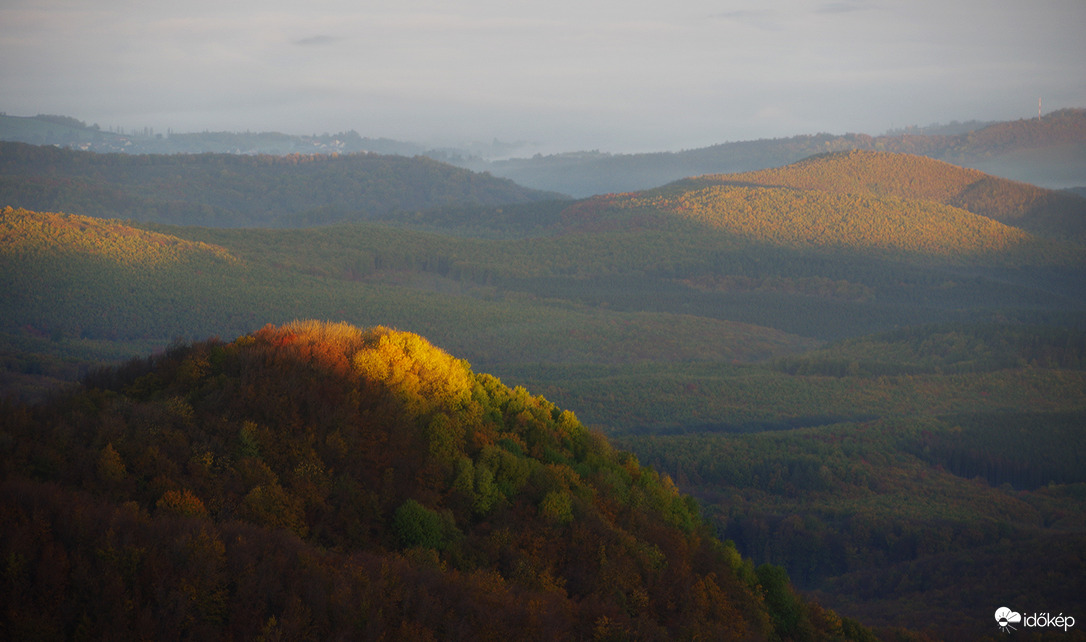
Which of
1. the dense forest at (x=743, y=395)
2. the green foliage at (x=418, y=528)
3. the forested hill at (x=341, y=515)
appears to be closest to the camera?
the forested hill at (x=341, y=515)

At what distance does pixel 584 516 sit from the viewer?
27.0 m

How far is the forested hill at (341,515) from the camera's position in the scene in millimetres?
17922

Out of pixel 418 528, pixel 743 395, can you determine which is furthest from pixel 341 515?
pixel 743 395

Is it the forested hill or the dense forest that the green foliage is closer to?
the forested hill

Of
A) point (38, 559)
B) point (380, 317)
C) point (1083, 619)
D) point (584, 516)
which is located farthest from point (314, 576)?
point (380, 317)

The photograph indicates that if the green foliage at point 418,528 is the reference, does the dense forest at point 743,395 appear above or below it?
below

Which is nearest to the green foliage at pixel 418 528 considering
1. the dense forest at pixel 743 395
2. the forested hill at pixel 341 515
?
the forested hill at pixel 341 515

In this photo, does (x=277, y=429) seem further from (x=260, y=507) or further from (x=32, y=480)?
(x=32, y=480)

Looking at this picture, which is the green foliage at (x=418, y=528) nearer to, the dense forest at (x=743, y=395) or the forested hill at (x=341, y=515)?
the forested hill at (x=341, y=515)

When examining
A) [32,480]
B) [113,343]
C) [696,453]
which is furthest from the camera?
[113,343]

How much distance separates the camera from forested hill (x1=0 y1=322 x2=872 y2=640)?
58.8ft

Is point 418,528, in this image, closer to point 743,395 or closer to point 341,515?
point 341,515

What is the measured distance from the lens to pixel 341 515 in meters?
24.0

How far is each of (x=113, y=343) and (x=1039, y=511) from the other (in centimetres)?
9811
